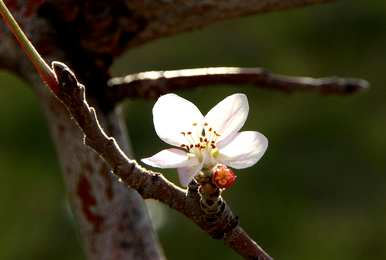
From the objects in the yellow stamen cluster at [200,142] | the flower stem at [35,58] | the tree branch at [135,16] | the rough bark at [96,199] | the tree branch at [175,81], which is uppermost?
the flower stem at [35,58]

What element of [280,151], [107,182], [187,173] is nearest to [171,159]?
[187,173]

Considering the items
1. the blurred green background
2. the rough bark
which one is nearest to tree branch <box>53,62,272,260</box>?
the rough bark

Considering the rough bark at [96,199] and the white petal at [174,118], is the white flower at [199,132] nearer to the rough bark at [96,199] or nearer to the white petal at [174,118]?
the white petal at [174,118]

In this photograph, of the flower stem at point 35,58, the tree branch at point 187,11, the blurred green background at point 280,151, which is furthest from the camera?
the blurred green background at point 280,151

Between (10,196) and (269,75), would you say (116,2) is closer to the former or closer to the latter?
(269,75)

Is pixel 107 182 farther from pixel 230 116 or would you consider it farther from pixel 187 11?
pixel 230 116

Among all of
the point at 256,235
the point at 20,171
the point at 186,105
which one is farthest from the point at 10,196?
the point at 186,105

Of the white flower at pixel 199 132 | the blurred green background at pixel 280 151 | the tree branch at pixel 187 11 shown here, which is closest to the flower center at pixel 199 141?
the white flower at pixel 199 132
